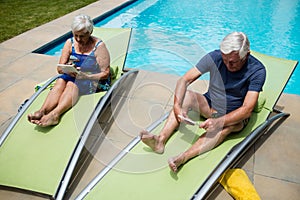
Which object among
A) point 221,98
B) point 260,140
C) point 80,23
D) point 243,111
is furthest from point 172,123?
point 80,23

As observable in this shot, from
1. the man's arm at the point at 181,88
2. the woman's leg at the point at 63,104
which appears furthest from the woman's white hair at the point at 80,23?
the man's arm at the point at 181,88

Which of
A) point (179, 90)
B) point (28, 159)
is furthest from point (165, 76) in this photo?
point (28, 159)

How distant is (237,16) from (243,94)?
6.94 metres

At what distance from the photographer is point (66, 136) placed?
Answer: 2.90m

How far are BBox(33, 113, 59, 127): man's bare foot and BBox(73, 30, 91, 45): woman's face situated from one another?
912mm

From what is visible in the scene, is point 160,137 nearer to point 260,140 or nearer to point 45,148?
point 45,148

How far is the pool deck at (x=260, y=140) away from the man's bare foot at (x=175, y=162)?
0.44 meters

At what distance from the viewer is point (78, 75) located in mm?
3318

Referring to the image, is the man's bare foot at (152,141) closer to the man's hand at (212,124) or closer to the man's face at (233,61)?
the man's hand at (212,124)

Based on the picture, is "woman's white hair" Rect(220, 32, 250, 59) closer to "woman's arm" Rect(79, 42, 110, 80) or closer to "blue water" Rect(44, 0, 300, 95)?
"woman's arm" Rect(79, 42, 110, 80)

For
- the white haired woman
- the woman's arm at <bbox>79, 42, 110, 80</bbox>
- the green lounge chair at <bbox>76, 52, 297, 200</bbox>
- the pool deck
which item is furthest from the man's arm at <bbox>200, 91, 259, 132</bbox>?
the woman's arm at <bbox>79, 42, 110, 80</bbox>

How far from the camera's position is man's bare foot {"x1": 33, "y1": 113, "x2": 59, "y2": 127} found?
9.66 ft

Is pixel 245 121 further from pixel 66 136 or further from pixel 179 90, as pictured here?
pixel 66 136

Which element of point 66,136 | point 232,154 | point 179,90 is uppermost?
point 179,90
